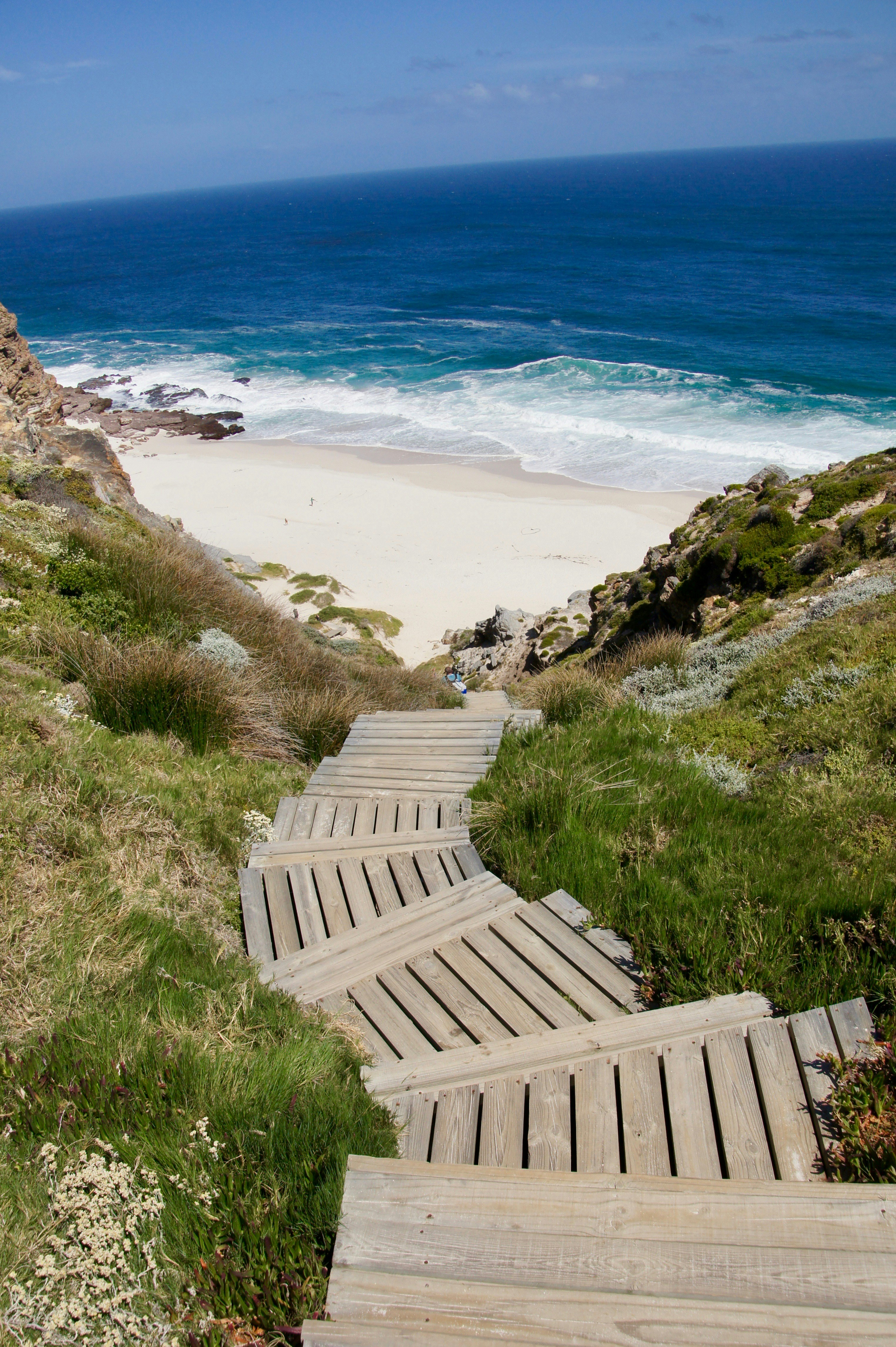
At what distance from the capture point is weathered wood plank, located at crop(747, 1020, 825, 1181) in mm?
2510

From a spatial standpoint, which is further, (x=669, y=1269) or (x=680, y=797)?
(x=680, y=797)

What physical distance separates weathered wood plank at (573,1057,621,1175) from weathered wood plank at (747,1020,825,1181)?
0.51 meters

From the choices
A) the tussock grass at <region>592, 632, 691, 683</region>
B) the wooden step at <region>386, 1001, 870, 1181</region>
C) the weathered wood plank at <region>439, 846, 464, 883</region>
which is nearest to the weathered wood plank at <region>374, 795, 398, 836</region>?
the weathered wood plank at <region>439, 846, 464, 883</region>

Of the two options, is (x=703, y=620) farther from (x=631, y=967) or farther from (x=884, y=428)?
(x=884, y=428)

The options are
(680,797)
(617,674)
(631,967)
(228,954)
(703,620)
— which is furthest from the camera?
(703,620)

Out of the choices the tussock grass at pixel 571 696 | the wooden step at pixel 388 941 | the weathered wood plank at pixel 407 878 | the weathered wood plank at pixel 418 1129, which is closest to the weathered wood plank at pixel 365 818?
the weathered wood plank at pixel 407 878

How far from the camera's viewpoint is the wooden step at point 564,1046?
2.93 meters

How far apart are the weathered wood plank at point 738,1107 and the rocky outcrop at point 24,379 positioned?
63.9 feet

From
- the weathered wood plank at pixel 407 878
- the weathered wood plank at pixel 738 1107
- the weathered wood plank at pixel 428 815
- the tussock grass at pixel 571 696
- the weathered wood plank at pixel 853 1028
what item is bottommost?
the tussock grass at pixel 571 696

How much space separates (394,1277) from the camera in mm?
2053

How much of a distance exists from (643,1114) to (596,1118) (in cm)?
16

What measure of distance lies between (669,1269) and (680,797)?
2771mm

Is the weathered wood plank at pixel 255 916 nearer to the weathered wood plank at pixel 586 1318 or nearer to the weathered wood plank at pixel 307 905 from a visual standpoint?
the weathered wood plank at pixel 307 905

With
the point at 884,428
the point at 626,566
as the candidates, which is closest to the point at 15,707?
the point at 626,566
